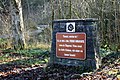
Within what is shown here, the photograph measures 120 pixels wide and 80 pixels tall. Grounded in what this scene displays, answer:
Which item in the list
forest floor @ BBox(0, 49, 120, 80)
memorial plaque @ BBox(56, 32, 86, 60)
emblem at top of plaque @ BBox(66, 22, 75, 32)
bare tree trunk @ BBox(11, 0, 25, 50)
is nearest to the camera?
forest floor @ BBox(0, 49, 120, 80)

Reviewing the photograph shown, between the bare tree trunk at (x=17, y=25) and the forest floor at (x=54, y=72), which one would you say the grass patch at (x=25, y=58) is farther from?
the bare tree trunk at (x=17, y=25)

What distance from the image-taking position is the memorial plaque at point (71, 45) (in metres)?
8.26

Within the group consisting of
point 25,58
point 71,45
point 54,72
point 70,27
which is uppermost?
point 70,27

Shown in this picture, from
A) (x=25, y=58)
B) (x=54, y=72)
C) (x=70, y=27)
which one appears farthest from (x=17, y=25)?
(x=54, y=72)

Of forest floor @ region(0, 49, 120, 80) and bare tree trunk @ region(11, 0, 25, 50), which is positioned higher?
bare tree trunk @ region(11, 0, 25, 50)

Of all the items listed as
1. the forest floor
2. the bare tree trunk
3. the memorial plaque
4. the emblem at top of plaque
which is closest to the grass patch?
the forest floor

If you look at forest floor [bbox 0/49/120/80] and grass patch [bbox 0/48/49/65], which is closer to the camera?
forest floor [bbox 0/49/120/80]

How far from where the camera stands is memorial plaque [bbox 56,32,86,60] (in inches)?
325

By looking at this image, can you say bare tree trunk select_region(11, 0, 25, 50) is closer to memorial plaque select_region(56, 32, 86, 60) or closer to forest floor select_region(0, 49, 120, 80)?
forest floor select_region(0, 49, 120, 80)

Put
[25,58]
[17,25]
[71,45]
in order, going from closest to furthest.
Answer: [71,45] → [25,58] → [17,25]

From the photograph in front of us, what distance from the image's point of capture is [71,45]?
8.47m

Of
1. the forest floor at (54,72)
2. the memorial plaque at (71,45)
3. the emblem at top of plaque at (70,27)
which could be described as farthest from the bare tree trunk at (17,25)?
the emblem at top of plaque at (70,27)

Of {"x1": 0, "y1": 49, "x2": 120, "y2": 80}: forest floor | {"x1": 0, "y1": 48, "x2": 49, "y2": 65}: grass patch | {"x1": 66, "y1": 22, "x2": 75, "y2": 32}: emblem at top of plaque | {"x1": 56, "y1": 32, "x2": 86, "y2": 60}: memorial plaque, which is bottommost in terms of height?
{"x1": 0, "y1": 48, "x2": 49, "y2": 65}: grass patch

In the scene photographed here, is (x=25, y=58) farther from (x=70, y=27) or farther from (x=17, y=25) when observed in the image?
(x=70, y=27)
